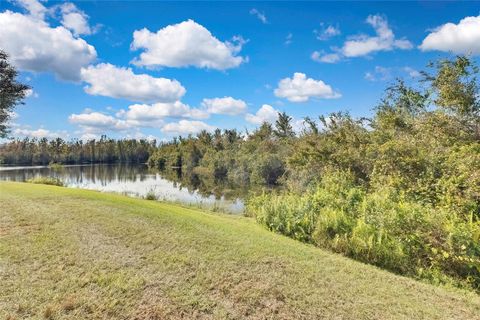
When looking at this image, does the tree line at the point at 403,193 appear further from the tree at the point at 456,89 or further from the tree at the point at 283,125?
the tree at the point at 283,125

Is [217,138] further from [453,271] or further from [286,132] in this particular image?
[453,271]

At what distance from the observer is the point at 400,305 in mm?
4621

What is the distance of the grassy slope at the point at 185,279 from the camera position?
410 cm

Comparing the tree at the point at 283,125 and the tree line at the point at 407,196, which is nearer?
the tree line at the point at 407,196

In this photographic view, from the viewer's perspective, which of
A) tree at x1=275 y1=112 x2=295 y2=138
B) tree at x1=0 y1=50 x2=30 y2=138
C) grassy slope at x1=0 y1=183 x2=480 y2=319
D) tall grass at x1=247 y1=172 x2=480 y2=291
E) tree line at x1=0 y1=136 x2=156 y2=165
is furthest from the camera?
tree line at x1=0 y1=136 x2=156 y2=165

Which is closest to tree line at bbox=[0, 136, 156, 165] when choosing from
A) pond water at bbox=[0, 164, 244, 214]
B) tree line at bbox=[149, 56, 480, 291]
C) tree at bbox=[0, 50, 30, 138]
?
pond water at bbox=[0, 164, 244, 214]

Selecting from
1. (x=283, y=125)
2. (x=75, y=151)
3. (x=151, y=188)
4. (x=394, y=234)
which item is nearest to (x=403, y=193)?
(x=394, y=234)

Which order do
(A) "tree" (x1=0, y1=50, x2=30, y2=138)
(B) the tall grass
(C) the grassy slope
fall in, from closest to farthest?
(C) the grassy slope
(B) the tall grass
(A) "tree" (x1=0, y1=50, x2=30, y2=138)

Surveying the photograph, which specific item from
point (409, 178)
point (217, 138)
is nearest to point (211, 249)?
point (409, 178)

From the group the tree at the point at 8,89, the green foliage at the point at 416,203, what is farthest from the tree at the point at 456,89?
the tree at the point at 8,89

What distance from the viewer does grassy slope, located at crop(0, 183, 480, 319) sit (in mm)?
4102

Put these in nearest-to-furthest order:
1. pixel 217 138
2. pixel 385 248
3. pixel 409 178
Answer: pixel 385 248
pixel 409 178
pixel 217 138

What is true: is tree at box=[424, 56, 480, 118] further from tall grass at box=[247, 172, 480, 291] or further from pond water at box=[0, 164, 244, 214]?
pond water at box=[0, 164, 244, 214]

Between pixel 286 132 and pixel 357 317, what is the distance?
49.3 m
